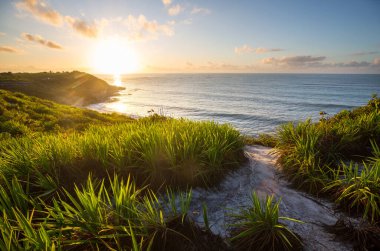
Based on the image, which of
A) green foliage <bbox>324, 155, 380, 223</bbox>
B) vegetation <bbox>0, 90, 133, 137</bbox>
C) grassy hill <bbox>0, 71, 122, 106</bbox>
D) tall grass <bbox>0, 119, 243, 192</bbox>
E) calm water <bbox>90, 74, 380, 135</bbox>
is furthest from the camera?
grassy hill <bbox>0, 71, 122, 106</bbox>

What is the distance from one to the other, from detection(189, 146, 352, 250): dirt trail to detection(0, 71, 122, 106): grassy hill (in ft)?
184

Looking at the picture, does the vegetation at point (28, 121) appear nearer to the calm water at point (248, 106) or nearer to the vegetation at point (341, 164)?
the calm water at point (248, 106)

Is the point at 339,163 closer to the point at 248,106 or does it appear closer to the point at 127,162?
the point at 127,162

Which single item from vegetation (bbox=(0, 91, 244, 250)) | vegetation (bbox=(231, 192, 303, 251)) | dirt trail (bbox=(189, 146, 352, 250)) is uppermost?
vegetation (bbox=(0, 91, 244, 250))

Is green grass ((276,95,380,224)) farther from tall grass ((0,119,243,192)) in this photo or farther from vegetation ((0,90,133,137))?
vegetation ((0,90,133,137))

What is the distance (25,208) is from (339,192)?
20.5 ft

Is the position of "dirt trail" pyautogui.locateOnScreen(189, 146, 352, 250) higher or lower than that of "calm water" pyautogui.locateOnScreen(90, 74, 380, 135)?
higher

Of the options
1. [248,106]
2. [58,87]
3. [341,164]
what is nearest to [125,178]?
[341,164]

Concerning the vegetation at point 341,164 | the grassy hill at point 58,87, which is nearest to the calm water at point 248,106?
the grassy hill at point 58,87

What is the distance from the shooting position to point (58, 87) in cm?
6925

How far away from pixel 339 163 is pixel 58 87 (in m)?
79.5

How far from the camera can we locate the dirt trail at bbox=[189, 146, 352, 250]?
373 cm

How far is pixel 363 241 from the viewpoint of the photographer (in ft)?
11.4

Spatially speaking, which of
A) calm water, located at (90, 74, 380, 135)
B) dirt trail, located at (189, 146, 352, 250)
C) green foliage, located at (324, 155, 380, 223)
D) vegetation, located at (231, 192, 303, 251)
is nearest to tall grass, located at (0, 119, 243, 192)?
dirt trail, located at (189, 146, 352, 250)
